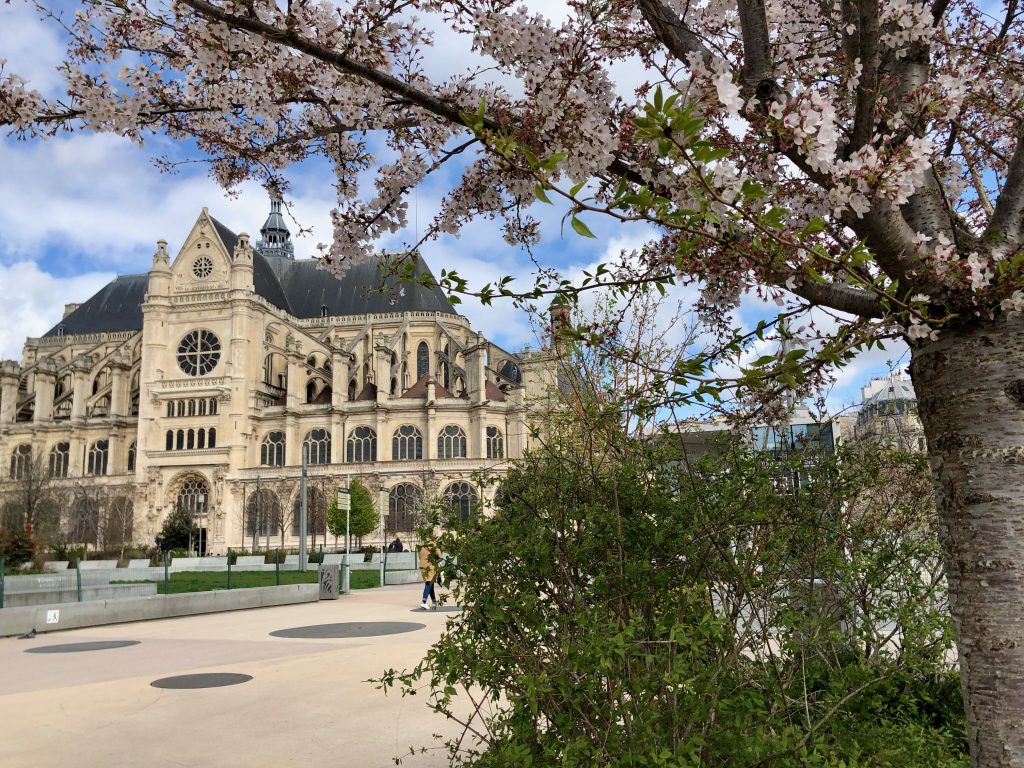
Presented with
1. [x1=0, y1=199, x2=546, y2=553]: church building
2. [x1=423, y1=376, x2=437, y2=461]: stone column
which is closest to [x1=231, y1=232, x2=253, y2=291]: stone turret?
[x1=0, y1=199, x2=546, y2=553]: church building

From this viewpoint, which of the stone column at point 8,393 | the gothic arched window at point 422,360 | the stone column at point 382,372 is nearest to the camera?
the stone column at point 382,372

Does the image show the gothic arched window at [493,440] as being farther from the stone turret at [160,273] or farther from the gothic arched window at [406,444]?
the stone turret at [160,273]

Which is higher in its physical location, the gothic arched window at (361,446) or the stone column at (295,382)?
the stone column at (295,382)

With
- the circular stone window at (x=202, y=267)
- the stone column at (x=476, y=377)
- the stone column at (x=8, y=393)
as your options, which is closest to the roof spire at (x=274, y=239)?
the circular stone window at (x=202, y=267)

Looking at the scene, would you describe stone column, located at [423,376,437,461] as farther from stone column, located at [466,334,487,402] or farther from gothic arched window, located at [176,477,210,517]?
gothic arched window, located at [176,477,210,517]

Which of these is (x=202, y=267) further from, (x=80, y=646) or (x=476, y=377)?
(x=80, y=646)

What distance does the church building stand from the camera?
61.5m

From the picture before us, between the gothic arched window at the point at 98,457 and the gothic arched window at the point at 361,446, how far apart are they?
2196 cm

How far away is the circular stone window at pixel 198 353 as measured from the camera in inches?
2635

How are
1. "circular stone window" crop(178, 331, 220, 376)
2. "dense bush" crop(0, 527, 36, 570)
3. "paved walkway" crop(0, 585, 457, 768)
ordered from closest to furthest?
"paved walkway" crop(0, 585, 457, 768)
"dense bush" crop(0, 527, 36, 570)
"circular stone window" crop(178, 331, 220, 376)

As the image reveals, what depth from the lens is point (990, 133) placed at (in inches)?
203

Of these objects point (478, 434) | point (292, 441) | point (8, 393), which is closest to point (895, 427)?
point (478, 434)

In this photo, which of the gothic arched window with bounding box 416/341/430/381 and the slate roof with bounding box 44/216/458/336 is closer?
the gothic arched window with bounding box 416/341/430/381

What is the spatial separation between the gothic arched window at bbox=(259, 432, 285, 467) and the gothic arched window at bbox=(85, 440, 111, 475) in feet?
46.8
